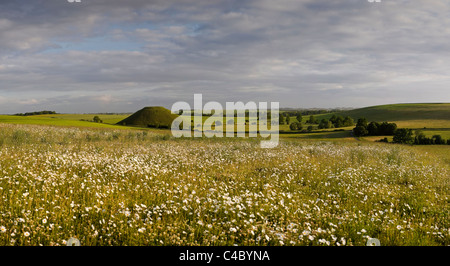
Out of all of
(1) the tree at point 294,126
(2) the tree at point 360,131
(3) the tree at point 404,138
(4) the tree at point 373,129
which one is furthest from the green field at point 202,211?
(1) the tree at point 294,126

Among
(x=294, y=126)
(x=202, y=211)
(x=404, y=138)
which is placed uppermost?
(x=294, y=126)

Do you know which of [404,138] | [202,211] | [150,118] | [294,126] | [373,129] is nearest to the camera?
[202,211]

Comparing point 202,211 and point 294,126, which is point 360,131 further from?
point 202,211

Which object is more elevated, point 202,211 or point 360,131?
point 360,131

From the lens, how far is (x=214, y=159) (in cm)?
1182

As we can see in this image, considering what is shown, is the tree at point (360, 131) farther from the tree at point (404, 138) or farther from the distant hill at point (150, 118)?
the distant hill at point (150, 118)

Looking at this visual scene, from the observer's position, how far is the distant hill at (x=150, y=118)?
331ft

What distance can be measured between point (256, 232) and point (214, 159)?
7322 mm

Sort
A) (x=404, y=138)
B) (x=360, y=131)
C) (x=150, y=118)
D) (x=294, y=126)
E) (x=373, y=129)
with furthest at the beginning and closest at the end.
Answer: (x=150, y=118), (x=294, y=126), (x=373, y=129), (x=360, y=131), (x=404, y=138)

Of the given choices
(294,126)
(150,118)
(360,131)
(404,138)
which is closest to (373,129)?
(360,131)

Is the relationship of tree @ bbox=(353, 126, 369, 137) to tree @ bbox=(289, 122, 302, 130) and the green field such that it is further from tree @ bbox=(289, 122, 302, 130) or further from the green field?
the green field

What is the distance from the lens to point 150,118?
346ft

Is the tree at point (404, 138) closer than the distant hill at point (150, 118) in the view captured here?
Yes

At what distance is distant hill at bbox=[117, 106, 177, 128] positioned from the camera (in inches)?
3974
